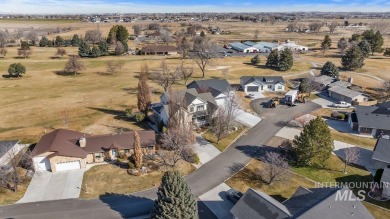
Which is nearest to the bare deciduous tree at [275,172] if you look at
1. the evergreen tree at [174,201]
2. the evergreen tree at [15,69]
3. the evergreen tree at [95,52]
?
the evergreen tree at [174,201]

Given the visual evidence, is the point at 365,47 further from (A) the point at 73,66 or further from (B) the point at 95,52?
(A) the point at 73,66

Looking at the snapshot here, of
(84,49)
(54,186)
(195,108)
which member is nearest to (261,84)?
(195,108)

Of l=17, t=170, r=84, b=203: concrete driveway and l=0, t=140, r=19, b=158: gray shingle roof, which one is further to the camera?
l=0, t=140, r=19, b=158: gray shingle roof

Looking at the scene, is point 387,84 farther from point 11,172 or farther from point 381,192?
point 11,172

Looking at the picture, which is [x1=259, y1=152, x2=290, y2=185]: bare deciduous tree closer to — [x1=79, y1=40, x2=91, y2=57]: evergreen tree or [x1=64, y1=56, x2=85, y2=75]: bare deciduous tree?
[x1=64, y1=56, x2=85, y2=75]: bare deciduous tree

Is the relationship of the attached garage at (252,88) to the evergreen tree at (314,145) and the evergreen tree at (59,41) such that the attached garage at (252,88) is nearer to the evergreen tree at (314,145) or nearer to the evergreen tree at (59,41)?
the evergreen tree at (314,145)

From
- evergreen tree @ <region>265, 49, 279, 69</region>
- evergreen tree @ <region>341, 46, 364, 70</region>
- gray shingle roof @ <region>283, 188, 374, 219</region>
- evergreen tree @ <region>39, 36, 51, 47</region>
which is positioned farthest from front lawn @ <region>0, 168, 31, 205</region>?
evergreen tree @ <region>39, 36, 51, 47</region>

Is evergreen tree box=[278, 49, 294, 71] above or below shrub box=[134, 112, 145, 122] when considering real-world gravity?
above

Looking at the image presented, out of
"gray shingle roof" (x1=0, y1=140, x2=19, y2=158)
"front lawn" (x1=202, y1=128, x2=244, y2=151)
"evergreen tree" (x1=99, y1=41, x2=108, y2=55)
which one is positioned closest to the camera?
"gray shingle roof" (x1=0, y1=140, x2=19, y2=158)
